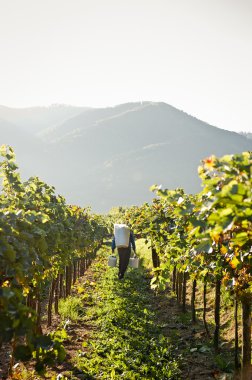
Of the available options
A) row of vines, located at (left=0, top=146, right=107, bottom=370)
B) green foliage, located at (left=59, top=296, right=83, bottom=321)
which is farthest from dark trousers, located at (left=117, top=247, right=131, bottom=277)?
row of vines, located at (left=0, top=146, right=107, bottom=370)

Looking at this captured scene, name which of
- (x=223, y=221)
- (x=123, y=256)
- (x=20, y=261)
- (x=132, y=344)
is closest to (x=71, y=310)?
(x=132, y=344)

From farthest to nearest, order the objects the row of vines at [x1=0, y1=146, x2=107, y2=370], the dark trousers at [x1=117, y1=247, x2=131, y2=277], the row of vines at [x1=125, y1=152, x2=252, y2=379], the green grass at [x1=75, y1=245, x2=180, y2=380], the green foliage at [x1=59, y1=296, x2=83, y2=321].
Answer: the dark trousers at [x1=117, y1=247, x2=131, y2=277] < the green foliage at [x1=59, y1=296, x2=83, y2=321] < the green grass at [x1=75, y1=245, x2=180, y2=380] < the row of vines at [x1=0, y1=146, x2=107, y2=370] < the row of vines at [x1=125, y1=152, x2=252, y2=379]

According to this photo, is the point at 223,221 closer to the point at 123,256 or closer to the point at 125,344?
the point at 125,344

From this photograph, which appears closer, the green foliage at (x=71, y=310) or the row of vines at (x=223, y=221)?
the row of vines at (x=223, y=221)

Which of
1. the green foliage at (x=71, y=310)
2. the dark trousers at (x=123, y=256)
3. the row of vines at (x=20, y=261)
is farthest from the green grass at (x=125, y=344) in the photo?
the row of vines at (x=20, y=261)

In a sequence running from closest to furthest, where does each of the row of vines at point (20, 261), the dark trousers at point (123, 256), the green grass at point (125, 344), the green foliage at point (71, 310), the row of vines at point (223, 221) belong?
the row of vines at point (223, 221) → the row of vines at point (20, 261) → the green grass at point (125, 344) → the green foliage at point (71, 310) → the dark trousers at point (123, 256)

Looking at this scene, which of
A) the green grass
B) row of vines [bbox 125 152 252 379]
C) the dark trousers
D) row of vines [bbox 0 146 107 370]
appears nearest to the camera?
row of vines [bbox 125 152 252 379]

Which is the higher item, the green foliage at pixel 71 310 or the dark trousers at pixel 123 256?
the dark trousers at pixel 123 256

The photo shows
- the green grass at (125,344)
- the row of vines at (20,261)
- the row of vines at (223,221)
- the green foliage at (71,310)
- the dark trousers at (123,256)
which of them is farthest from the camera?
the dark trousers at (123,256)

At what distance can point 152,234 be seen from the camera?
1639 centimetres

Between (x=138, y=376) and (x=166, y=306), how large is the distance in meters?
8.34

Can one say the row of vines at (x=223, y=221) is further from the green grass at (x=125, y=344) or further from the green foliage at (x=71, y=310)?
the green foliage at (x=71, y=310)

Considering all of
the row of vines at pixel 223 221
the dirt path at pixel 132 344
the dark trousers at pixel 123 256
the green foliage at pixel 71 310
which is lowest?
the dirt path at pixel 132 344

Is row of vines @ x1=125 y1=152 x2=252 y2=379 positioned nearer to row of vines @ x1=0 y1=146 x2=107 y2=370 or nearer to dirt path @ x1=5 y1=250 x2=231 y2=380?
dirt path @ x1=5 y1=250 x2=231 y2=380
